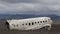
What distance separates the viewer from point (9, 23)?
7031 centimetres

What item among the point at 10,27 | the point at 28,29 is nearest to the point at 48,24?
the point at 28,29

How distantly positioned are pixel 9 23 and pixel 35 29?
809 cm

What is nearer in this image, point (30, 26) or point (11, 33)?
point (11, 33)

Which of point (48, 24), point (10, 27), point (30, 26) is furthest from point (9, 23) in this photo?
point (48, 24)

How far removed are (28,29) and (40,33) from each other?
26.6ft

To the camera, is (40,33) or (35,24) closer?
(40,33)

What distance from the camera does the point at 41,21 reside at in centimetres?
7294

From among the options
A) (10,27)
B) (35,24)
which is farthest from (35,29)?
(10,27)

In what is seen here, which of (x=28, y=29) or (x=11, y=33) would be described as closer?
(x=11, y=33)

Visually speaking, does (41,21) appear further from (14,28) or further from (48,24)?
(14,28)

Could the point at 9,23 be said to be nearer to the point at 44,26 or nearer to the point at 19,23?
the point at 19,23

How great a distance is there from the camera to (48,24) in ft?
241

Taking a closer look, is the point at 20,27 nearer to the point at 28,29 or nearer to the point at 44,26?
the point at 28,29

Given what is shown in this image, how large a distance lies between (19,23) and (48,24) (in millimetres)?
8501
